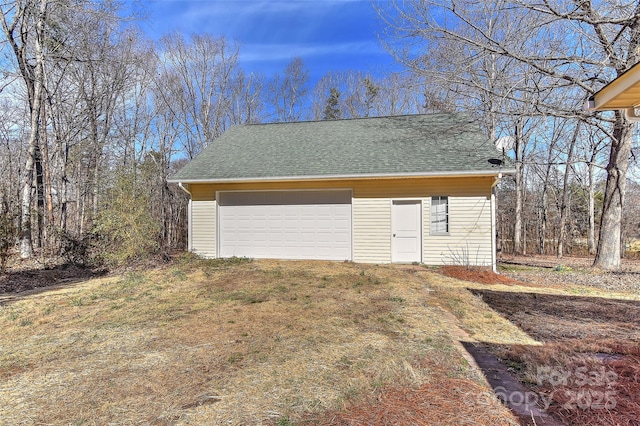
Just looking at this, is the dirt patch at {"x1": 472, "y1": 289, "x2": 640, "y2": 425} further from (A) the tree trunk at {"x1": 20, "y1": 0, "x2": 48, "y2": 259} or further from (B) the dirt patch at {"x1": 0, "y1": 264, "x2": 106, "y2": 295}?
(A) the tree trunk at {"x1": 20, "y1": 0, "x2": 48, "y2": 259}

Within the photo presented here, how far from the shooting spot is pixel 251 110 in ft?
72.7

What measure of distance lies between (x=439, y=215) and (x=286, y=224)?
4455 millimetres

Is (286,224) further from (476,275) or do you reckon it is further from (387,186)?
(476,275)

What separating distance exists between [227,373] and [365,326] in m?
1.85

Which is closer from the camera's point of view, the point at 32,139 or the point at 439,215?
the point at 439,215

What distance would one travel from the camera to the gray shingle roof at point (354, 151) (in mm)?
8961

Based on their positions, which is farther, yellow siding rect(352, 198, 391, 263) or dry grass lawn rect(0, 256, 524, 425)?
yellow siding rect(352, 198, 391, 263)

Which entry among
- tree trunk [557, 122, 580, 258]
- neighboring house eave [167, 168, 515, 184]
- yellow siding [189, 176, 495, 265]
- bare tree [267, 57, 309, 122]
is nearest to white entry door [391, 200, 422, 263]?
yellow siding [189, 176, 495, 265]

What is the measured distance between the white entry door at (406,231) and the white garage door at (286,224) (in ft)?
4.32

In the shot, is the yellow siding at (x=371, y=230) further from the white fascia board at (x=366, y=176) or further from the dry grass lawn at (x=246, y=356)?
the dry grass lawn at (x=246, y=356)

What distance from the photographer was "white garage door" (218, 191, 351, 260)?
32.1 ft

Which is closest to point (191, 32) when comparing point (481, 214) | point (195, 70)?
point (195, 70)

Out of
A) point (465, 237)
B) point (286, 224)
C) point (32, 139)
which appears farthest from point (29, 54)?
point (465, 237)

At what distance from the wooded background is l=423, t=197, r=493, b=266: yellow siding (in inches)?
63.5
